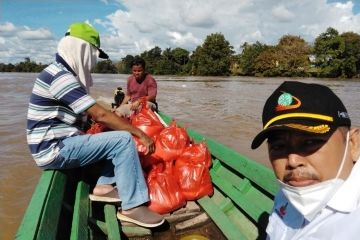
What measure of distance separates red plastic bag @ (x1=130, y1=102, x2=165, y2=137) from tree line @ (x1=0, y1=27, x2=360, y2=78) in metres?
31.9

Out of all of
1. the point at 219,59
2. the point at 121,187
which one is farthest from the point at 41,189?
the point at 219,59

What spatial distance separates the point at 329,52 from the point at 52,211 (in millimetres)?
46482

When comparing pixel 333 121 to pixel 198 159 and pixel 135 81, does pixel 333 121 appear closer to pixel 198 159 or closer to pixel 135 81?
pixel 198 159

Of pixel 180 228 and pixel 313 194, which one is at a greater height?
pixel 313 194

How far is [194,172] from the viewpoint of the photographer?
3303 mm

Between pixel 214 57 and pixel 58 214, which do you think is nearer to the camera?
pixel 58 214

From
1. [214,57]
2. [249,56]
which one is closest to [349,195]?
[249,56]

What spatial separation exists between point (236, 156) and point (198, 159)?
401 millimetres

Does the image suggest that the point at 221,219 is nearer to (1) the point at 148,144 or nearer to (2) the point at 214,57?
(1) the point at 148,144

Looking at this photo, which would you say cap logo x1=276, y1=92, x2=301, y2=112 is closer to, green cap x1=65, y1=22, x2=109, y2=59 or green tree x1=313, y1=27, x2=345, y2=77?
green cap x1=65, y1=22, x2=109, y2=59

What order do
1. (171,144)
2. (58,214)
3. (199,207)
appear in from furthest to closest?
1. (171,144)
2. (199,207)
3. (58,214)

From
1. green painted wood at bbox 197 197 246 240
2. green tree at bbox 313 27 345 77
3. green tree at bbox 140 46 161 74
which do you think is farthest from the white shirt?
green tree at bbox 140 46 161 74

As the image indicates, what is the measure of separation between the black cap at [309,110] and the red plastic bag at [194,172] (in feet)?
6.95

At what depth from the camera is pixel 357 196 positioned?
1.05 metres
